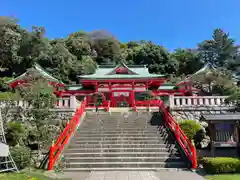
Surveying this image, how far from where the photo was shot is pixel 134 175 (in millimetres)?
7438

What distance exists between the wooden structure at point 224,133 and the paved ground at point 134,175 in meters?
2.75

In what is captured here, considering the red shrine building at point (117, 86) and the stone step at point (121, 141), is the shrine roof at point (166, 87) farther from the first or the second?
the stone step at point (121, 141)

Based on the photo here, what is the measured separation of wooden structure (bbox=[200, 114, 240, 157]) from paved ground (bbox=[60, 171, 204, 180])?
9.02 feet

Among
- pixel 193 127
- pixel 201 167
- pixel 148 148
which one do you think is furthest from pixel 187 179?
pixel 193 127

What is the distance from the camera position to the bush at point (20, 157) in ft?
27.3

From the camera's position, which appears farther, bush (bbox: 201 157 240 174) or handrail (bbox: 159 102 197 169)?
handrail (bbox: 159 102 197 169)

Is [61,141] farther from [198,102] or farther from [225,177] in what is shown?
[198,102]

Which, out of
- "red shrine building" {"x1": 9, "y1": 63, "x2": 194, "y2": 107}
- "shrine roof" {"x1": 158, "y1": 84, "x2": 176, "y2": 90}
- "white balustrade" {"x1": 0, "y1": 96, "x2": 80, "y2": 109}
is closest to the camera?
"white balustrade" {"x1": 0, "y1": 96, "x2": 80, "y2": 109}

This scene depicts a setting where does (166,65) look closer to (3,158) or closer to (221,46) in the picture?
(221,46)

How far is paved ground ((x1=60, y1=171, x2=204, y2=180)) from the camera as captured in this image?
23.2 ft

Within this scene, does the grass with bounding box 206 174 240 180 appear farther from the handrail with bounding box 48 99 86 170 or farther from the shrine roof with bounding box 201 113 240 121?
the handrail with bounding box 48 99 86 170

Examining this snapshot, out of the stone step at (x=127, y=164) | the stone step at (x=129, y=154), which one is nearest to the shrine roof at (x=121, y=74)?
the stone step at (x=129, y=154)

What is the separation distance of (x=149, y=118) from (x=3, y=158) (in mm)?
8788

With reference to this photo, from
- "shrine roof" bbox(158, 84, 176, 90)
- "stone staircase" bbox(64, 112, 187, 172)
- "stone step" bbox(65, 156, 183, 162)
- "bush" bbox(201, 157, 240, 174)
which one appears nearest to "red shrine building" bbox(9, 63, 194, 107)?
"shrine roof" bbox(158, 84, 176, 90)
